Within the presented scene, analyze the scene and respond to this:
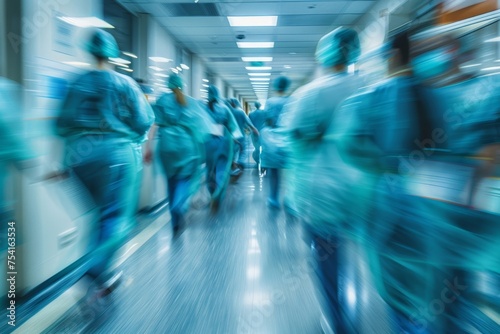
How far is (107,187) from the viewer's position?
70.3 inches

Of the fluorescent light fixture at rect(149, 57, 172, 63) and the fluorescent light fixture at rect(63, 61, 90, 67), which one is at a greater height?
the fluorescent light fixture at rect(149, 57, 172, 63)

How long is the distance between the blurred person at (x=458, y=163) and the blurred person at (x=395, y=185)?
4 centimetres

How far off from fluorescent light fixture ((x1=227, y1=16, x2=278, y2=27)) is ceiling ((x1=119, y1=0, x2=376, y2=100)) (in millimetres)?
84

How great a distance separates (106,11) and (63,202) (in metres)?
2.19

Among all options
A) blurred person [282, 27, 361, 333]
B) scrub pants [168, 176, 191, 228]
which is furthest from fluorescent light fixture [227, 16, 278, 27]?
blurred person [282, 27, 361, 333]

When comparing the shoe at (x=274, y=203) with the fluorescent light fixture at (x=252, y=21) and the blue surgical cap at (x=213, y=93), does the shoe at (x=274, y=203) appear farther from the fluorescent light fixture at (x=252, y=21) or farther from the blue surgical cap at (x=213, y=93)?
the fluorescent light fixture at (x=252, y=21)

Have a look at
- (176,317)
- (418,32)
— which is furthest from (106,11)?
(418,32)

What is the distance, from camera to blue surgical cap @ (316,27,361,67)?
5.40ft

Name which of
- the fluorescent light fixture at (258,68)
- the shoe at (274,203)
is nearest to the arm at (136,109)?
the shoe at (274,203)

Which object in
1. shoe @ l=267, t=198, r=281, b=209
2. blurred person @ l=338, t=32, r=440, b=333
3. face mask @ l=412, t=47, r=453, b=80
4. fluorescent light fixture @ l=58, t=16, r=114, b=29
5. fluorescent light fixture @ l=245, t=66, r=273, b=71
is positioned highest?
fluorescent light fixture @ l=245, t=66, r=273, b=71

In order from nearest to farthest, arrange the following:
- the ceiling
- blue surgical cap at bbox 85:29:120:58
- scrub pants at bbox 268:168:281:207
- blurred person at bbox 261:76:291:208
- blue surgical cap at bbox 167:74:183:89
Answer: blue surgical cap at bbox 85:29:120:58, blue surgical cap at bbox 167:74:183:89, blurred person at bbox 261:76:291:208, scrub pants at bbox 268:168:281:207, the ceiling

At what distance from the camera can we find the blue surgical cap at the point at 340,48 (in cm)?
165

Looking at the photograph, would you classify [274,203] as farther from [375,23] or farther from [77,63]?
[77,63]

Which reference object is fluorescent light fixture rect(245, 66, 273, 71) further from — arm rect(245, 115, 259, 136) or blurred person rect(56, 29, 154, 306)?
blurred person rect(56, 29, 154, 306)
